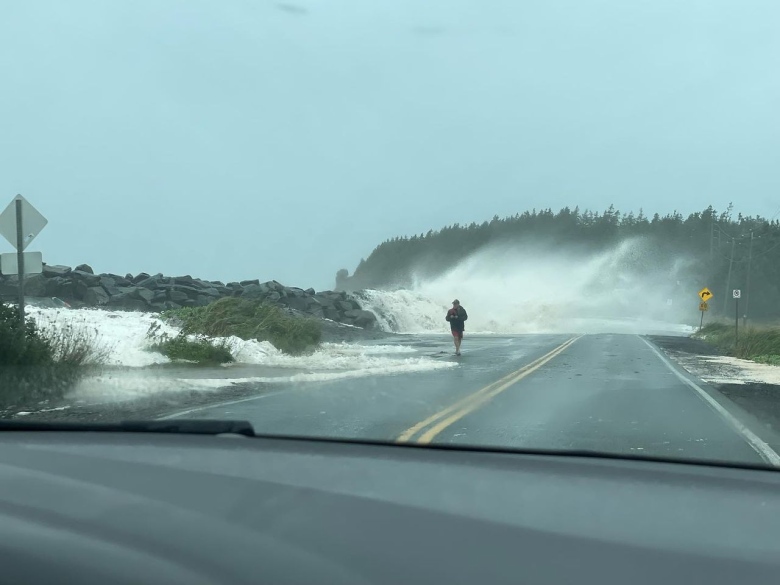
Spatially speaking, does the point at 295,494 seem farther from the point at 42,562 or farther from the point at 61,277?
the point at 61,277

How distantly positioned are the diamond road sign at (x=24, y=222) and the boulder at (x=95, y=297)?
19821mm

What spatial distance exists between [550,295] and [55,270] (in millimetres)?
44343

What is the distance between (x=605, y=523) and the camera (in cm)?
242

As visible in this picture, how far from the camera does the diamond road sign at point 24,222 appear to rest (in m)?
13.5

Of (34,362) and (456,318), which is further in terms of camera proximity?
(456,318)

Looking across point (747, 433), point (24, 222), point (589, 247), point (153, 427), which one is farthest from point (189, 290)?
point (589, 247)

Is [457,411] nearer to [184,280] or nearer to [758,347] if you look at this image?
[758,347]

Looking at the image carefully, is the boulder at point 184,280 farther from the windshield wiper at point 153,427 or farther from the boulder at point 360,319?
the windshield wiper at point 153,427

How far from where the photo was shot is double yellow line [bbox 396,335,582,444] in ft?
23.7

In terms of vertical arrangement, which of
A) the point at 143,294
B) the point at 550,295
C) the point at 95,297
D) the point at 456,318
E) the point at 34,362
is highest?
the point at 550,295

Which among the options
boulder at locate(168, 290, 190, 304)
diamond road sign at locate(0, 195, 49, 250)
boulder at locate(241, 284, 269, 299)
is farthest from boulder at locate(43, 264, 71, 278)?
diamond road sign at locate(0, 195, 49, 250)

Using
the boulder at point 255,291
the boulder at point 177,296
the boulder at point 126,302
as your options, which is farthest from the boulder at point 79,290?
the boulder at point 255,291

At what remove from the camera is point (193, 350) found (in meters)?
18.0

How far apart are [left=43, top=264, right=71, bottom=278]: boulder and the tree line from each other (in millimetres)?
42472
